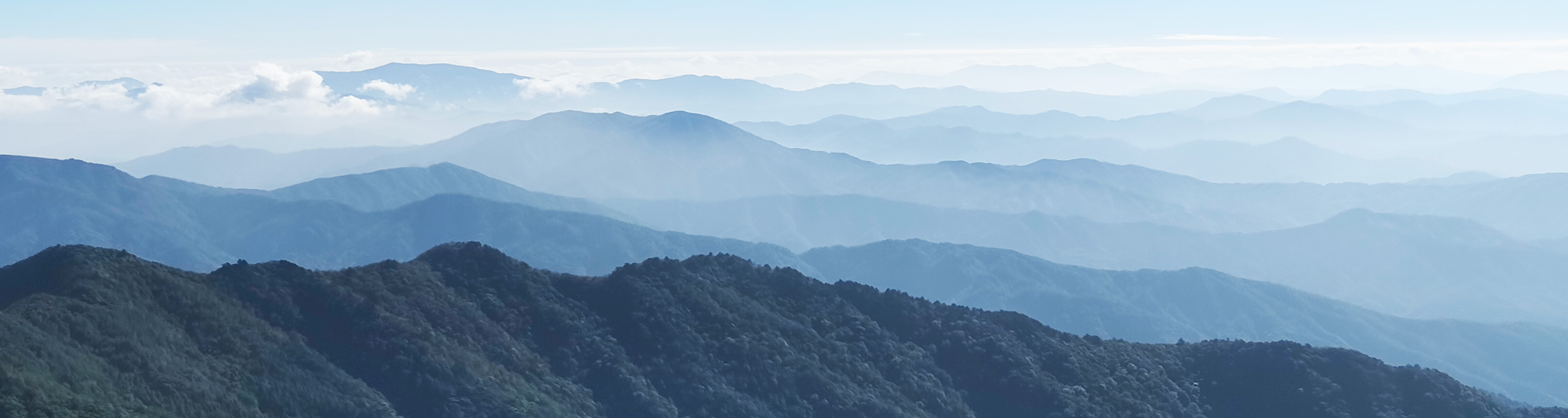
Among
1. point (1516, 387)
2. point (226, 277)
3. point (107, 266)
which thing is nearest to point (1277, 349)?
point (226, 277)

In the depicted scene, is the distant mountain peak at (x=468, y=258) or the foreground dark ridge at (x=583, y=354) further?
the distant mountain peak at (x=468, y=258)

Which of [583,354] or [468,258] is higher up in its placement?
[468,258]

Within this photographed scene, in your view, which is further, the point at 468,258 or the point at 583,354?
the point at 468,258

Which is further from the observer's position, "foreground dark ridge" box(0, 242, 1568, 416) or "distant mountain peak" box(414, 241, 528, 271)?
"distant mountain peak" box(414, 241, 528, 271)

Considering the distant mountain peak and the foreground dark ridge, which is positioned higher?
the distant mountain peak

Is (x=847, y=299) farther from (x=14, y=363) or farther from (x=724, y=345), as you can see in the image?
(x=14, y=363)

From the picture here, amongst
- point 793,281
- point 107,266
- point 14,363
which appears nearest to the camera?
point 14,363

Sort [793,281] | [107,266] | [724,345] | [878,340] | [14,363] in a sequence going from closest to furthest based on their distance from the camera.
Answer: [14,363]
[107,266]
[724,345]
[878,340]
[793,281]

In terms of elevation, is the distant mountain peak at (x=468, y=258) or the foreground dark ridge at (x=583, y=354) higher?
the distant mountain peak at (x=468, y=258)
